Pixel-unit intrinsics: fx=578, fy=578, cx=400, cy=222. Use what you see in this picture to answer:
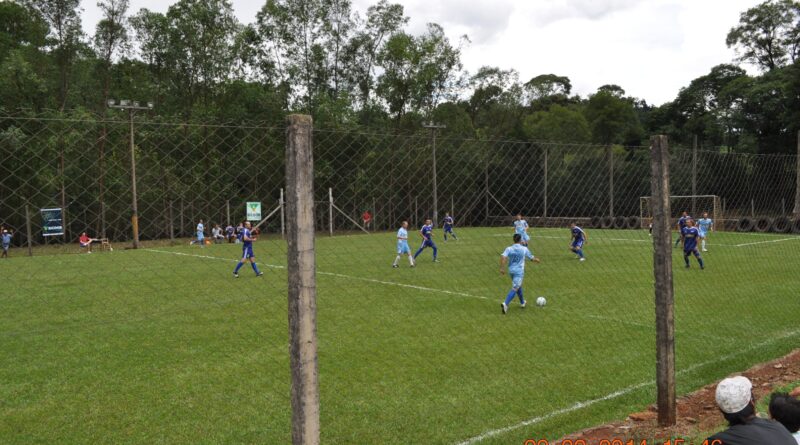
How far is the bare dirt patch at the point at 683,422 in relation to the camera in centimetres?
545

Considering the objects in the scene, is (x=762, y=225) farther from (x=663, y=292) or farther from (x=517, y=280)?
(x=663, y=292)

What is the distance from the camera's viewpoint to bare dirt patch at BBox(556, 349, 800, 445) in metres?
5.45

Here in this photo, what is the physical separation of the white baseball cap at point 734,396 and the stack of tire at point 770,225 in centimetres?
3035

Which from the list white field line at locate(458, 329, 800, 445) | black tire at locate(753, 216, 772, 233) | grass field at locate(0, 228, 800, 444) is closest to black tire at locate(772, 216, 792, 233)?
black tire at locate(753, 216, 772, 233)

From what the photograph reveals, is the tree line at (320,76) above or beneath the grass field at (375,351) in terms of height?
above

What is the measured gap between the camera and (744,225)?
33.3m

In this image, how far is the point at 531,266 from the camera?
2011 centimetres

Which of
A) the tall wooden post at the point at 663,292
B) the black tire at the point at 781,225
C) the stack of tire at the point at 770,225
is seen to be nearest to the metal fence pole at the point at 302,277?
the tall wooden post at the point at 663,292

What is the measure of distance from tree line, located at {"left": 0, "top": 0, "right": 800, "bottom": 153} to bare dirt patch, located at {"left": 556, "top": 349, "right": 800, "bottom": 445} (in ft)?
85.1

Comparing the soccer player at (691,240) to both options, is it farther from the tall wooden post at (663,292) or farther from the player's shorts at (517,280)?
the tall wooden post at (663,292)

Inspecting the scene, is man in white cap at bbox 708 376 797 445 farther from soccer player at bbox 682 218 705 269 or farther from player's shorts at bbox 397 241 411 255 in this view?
player's shorts at bbox 397 241 411 255

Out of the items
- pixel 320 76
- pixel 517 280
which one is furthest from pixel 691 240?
pixel 320 76

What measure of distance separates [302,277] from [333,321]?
27.3 feet

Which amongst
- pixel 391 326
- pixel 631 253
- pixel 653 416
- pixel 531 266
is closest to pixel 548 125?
pixel 631 253
